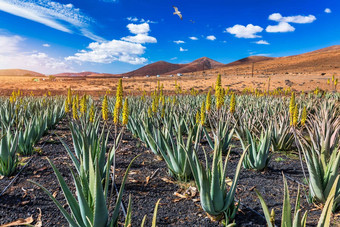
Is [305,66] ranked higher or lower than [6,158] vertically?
higher

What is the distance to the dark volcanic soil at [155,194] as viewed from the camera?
7.32 ft

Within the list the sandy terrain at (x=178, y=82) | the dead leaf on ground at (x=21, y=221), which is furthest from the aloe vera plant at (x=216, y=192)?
the sandy terrain at (x=178, y=82)

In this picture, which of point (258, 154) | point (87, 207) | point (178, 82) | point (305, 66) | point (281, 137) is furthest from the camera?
point (305, 66)

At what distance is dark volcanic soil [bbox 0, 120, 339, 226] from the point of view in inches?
87.8

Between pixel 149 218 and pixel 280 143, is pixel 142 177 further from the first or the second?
pixel 280 143

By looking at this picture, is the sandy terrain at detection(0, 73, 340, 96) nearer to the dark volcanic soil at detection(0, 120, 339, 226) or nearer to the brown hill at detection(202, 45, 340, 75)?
the dark volcanic soil at detection(0, 120, 339, 226)

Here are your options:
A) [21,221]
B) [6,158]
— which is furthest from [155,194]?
[6,158]

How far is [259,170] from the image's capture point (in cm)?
343

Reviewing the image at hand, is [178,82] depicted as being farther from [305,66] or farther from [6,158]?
[305,66]

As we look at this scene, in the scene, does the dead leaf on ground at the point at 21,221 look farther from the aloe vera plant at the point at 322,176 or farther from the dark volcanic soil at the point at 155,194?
the aloe vera plant at the point at 322,176

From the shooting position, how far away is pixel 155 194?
8.97 ft

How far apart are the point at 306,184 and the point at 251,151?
81cm

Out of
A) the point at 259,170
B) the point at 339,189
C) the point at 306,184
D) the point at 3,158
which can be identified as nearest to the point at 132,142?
the point at 3,158

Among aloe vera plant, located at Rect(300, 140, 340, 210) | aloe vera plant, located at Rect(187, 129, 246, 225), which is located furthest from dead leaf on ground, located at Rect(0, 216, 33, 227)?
aloe vera plant, located at Rect(300, 140, 340, 210)
